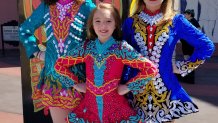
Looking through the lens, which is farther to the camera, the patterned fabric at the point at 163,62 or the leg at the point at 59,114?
the leg at the point at 59,114

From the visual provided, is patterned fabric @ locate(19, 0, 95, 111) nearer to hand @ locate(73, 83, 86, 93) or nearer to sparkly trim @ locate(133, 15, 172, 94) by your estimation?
hand @ locate(73, 83, 86, 93)

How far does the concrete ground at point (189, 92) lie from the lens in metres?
5.78

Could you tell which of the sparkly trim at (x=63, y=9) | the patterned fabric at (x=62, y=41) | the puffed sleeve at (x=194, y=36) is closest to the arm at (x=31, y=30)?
the patterned fabric at (x=62, y=41)

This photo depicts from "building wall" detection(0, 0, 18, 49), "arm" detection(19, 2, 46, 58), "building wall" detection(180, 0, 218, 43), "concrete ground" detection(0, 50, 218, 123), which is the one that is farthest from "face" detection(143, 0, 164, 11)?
"building wall" detection(0, 0, 18, 49)

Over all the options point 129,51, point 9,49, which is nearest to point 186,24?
point 129,51

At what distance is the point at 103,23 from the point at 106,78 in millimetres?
368

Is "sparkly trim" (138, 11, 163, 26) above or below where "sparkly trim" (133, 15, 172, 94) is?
above

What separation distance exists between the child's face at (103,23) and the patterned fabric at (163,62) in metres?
0.19

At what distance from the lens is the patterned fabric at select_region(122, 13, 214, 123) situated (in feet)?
8.54

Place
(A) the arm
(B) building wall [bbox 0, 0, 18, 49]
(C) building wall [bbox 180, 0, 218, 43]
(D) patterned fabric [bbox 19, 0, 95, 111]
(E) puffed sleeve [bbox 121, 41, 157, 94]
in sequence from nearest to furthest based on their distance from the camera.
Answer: (E) puffed sleeve [bbox 121, 41, 157, 94]
(D) patterned fabric [bbox 19, 0, 95, 111]
(A) the arm
(C) building wall [bbox 180, 0, 218, 43]
(B) building wall [bbox 0, 0, 18, 49]

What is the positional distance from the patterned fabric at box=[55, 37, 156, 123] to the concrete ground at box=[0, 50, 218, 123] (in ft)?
10.3

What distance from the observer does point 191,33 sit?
262cm

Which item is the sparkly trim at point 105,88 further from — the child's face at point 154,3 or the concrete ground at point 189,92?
the concrete ground at point 189,92

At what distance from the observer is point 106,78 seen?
2578mm
